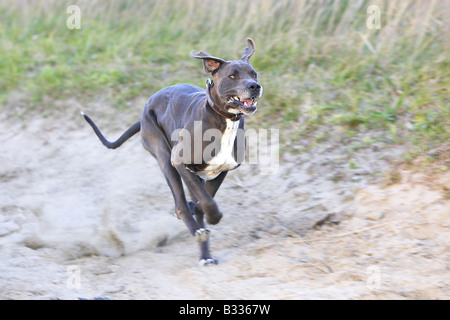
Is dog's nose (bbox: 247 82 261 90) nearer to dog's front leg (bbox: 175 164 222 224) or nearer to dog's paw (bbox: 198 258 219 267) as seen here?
dog's front leg (bbox: 175 164 222 224)

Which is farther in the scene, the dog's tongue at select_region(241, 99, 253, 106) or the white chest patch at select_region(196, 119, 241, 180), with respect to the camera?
the white chest patch at select_region(196, 119, 241, 180)

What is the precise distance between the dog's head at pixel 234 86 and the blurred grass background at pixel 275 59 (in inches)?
89.4

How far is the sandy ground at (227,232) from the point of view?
4383 millimetres

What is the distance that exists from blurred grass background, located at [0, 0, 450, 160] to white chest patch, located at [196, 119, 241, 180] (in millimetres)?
2115

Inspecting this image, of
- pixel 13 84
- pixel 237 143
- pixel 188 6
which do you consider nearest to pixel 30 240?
pixel 237 143

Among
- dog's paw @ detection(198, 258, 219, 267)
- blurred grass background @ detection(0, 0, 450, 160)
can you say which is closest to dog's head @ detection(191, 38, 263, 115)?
dog's paw @ detection(198, 258, 219, 267)

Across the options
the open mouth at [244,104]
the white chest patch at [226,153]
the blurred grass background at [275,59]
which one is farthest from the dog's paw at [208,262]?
the blurred grass background at [275,59]

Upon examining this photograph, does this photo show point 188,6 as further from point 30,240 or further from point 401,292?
point 401,292

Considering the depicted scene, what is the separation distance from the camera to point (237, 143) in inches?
189

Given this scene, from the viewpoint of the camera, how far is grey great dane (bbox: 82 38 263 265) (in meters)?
4.45

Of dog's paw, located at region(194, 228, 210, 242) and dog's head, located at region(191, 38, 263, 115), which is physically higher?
dog's head, located at region(191, 38, 263, 115)

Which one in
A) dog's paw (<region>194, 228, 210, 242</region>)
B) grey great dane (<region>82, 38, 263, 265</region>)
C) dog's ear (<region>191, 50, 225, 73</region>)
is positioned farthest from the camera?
dog's paw (<region>194, 228, 210, 242</region>)

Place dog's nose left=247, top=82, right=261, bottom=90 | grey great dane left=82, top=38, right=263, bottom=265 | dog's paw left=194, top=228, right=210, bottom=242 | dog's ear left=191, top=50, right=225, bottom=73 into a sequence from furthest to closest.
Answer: dog's paw left=194, top=228, right=210, bottom=242 < dog's ear left=191, top=50, right=225, bottom=73 < grey great dane left=82, top=38, right=263, bottom=265 < dog's nose left=247, top=82, right=261, bottom=90

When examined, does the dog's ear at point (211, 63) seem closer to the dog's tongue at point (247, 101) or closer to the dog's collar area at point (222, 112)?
the dog's collar area at point (222, 112)
